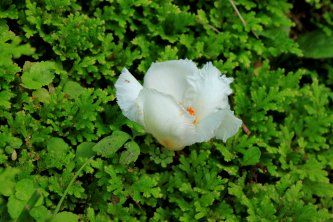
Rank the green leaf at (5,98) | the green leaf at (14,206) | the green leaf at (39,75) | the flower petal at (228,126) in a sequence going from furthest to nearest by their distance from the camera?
the green leaf at (39,75) < the green leaf at (5,98) < the flower petal at (228,126) < the green leaf at (14,206)

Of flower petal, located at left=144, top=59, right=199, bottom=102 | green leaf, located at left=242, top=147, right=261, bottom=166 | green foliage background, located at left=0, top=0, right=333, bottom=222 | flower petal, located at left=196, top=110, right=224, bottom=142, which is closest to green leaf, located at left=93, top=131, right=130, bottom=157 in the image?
green foliage background, located at left=0, top=0, right=333, bottom=222

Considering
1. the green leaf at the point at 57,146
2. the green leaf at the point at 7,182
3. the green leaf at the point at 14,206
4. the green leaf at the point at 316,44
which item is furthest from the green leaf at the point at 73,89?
the green leaf at the point at 316,44

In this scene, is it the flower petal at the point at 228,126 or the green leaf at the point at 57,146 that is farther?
the green leaf at the point at 57,146

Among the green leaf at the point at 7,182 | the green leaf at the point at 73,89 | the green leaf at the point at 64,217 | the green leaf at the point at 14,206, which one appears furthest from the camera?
the green leaf at the point at 73,89

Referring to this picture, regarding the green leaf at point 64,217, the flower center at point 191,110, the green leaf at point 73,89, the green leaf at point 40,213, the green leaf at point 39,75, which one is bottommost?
the green leaf at point 64,217

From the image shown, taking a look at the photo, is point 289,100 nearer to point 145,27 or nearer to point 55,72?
point 145,27

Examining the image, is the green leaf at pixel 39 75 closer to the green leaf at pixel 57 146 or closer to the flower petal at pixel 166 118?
the green leaf at pixel 57 146

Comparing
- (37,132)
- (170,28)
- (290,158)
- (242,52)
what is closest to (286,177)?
(290,158)

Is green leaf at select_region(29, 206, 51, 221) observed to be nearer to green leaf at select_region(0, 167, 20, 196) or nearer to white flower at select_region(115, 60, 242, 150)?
green leaf at select_region(0, 167, 20, 196)
